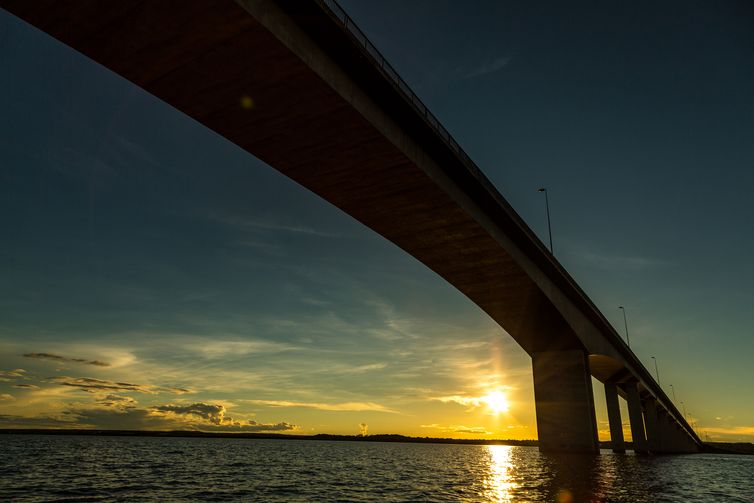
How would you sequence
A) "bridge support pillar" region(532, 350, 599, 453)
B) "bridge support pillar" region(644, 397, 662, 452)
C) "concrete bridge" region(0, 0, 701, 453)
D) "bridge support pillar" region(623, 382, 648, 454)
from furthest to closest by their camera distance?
"bridge support pillar" region(644, 397, 662, 452) → "bridge support pillar" region(623, 382, 648, 454) → "bridge support pillar" region(532, 350, 599, 453) → "concrete bridge" region(0, 0, 701, 453)

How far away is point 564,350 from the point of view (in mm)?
41781

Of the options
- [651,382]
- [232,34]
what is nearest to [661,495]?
[232,34]

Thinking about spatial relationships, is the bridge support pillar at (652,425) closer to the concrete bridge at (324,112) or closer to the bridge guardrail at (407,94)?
the concrete bridge at (324,112)

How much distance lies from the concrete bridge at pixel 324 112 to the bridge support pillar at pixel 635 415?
130 feet

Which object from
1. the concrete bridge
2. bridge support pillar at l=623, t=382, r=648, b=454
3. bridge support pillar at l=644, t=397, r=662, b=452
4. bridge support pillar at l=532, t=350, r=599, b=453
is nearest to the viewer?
the concrete bridge

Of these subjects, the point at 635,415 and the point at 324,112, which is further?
the point at 635,415

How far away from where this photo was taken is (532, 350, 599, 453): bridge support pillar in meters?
38.9

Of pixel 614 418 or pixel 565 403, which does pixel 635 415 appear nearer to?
pixel 614 418

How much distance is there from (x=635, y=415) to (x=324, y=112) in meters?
66.3

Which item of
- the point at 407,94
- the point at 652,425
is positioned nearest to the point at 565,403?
the point at 407,94

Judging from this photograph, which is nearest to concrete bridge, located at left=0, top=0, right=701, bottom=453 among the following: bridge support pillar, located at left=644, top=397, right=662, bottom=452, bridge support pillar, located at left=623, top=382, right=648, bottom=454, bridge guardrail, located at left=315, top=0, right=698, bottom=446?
bridge guardrail, located at left=315, top=0, right=698, bottom=446

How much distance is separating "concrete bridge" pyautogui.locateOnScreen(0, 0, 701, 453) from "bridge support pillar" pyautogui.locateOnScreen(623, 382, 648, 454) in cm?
3947

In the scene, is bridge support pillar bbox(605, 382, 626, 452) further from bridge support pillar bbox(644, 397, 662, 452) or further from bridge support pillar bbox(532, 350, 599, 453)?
bridge support pillar bbox(532, 350, 599, 453)

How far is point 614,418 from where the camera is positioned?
6594 centimetres
